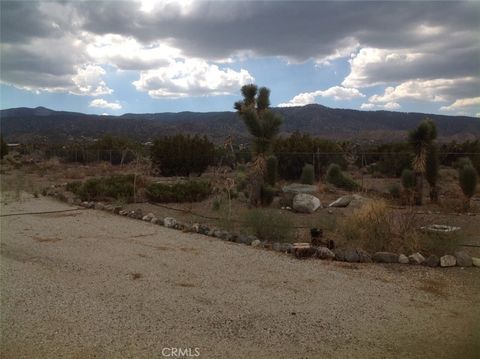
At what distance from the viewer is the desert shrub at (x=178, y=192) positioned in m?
17.9

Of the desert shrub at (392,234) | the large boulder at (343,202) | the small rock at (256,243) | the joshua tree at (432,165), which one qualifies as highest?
the joshua tree at (432,165)

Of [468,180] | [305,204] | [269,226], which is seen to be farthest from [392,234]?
[468,180]

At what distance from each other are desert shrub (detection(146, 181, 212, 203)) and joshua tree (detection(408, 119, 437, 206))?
7.96 m

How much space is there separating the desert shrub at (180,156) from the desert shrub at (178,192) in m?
12.2

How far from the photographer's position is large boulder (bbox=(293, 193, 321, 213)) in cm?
1572

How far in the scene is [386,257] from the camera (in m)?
8.77

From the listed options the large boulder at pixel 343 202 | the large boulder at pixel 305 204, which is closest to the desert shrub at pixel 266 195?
the large boulder at pixel 305 204

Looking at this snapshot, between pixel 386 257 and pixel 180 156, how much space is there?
23243mm

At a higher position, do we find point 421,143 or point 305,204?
point 421,143

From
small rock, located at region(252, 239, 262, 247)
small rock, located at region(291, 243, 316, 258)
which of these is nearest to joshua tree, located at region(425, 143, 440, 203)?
small rock, located at region(252, 239, 262, 247)

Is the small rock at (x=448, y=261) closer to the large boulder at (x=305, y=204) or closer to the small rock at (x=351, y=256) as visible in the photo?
the small rock at (x=351, y=256)

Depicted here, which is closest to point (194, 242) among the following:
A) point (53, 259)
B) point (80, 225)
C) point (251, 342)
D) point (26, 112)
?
point (53, 259)

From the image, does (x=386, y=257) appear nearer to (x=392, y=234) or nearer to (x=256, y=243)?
(x=392, y=234)

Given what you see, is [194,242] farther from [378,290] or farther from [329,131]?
[329,131]
